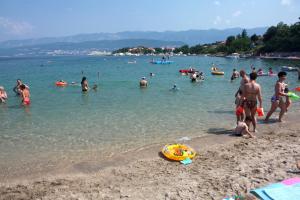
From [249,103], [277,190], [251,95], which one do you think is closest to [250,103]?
[249,103]

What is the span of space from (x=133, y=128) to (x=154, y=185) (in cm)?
507

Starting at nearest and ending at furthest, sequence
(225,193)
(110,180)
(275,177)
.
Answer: (225,193) < (275,177) < (110,180)

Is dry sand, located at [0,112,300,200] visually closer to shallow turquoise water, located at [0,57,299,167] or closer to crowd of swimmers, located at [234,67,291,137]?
crowd of swimmers, located at [234,67,291,137]

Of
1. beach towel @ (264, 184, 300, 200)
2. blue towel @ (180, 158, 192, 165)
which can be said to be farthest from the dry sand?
beach towel @ (264, 184, 300, 200)

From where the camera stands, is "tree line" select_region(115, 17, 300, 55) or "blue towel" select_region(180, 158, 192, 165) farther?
"tree line" select_region(115, 17, 300, 55)

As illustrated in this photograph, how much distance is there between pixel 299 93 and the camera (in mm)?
18969

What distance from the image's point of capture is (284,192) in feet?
17.0

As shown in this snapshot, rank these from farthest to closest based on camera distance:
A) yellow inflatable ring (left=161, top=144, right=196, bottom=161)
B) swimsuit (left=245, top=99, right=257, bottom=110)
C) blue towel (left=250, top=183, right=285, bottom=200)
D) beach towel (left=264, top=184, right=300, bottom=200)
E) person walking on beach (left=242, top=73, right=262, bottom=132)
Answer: swimsuit (left=245, top=99, right=257, bottom=110) < person walking on beach (left=242, top=73, right=262, bottom=132) < yellow inflatable ring (left=161, top=144, right=196, bottom=161) < blue towel (left=250, top=183, right=285, bottom=200) < beach towel (left=264, top=184, right=300, bottom=200)

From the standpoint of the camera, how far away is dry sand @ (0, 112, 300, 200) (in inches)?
231

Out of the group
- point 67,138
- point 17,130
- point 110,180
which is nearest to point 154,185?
point 110,180

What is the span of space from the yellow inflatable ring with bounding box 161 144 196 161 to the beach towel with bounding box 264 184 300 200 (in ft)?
8.40

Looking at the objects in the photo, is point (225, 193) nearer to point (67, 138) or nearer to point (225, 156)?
point (225, 156)

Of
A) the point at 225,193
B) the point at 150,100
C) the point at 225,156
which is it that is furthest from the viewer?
the point at 150,100

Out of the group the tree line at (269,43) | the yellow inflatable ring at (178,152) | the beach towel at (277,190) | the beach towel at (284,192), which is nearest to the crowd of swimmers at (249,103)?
the yellow inflatable ring at (178,152)
